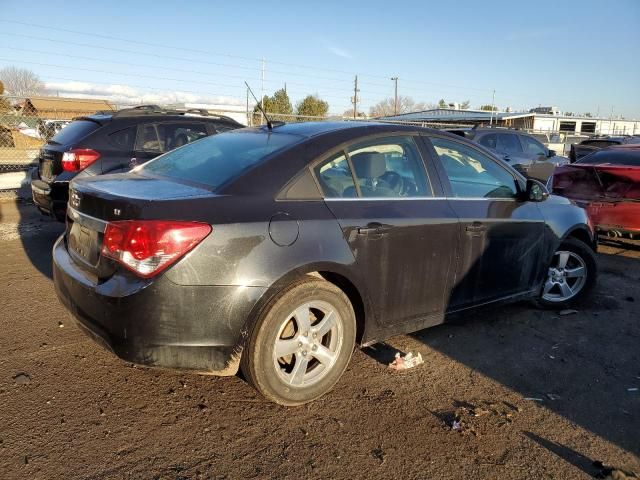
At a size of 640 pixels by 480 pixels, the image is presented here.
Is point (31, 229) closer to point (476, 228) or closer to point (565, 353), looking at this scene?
point (476, 228)

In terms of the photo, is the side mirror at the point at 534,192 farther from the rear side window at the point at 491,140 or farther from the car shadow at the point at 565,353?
the rear side window at the point at 491,140

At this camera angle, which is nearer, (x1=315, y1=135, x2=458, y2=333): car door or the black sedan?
the black sedan

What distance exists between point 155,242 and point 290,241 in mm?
726

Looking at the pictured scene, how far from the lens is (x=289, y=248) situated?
287cm

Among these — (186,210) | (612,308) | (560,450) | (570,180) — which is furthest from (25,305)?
(570,180)

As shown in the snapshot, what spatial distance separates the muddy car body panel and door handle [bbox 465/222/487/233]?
0.01m

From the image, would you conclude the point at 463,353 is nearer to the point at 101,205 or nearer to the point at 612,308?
the point at 612,308

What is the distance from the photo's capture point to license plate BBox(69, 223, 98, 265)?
289 cm

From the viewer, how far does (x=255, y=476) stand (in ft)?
8.04

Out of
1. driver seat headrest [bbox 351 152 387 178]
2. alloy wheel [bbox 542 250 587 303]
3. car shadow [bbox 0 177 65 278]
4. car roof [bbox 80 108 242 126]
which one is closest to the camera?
driver seat headrest [bbox 351 152 387 178]

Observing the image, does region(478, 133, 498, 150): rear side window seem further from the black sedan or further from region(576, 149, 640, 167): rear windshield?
the black sedan

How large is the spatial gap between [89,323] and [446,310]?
7.85ft

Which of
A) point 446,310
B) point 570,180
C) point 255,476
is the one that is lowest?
point 255,476

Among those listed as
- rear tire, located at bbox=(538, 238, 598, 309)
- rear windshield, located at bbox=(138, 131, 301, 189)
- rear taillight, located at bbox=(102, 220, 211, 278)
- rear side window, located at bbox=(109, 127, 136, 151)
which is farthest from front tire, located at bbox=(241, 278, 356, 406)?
rear side window, located at bbox=(109, 127, 136, 151)
